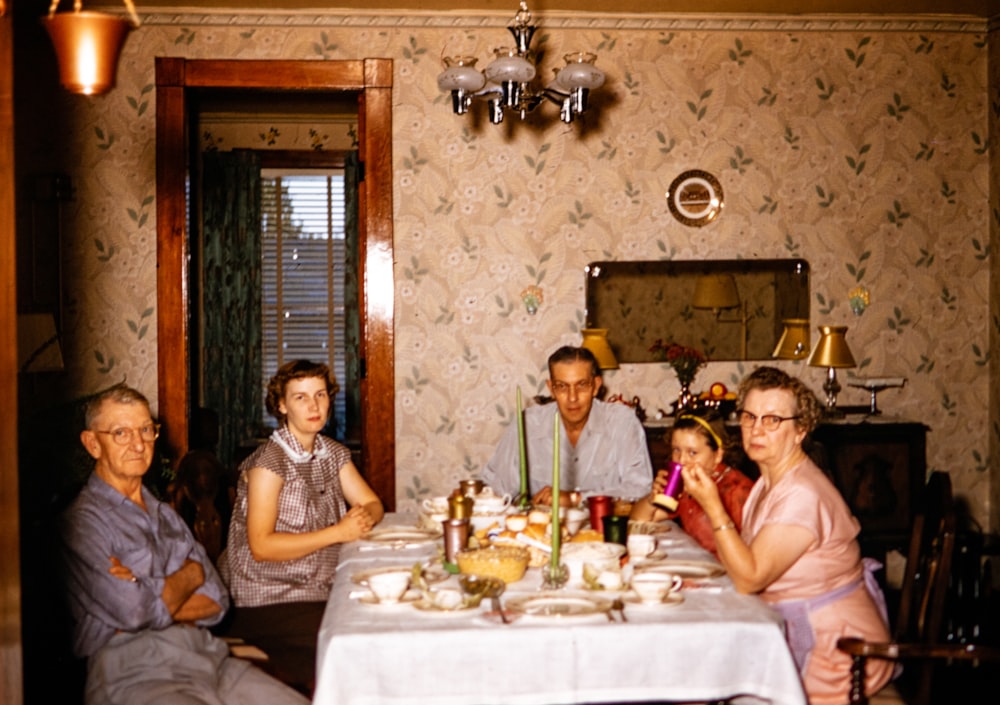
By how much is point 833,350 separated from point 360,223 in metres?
2.46

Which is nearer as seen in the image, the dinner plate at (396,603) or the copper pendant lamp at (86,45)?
the copper pendant lamp at (86,45)

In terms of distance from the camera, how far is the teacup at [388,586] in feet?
8.09

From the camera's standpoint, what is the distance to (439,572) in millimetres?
2803

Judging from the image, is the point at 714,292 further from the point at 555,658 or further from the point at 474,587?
the point at 555,658

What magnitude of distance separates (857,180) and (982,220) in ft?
2.41

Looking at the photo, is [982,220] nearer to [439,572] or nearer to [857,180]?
[857,180]

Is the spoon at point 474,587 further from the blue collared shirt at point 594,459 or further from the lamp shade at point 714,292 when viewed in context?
the lamp shade at point 714,292

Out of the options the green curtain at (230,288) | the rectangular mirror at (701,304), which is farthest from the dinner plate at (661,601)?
the green curtain at (230,288)

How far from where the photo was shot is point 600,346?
17.8ft

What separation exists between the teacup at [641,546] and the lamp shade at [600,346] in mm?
2556

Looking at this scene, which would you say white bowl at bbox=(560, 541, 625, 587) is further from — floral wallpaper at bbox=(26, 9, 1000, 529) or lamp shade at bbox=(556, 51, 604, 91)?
floral wallpaper at bbox=(26, 9, 1000, 529)

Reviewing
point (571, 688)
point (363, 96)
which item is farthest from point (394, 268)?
point (571, 688)

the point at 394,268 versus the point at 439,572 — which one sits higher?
the point at 394,268

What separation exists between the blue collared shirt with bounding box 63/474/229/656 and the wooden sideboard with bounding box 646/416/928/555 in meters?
2.78
